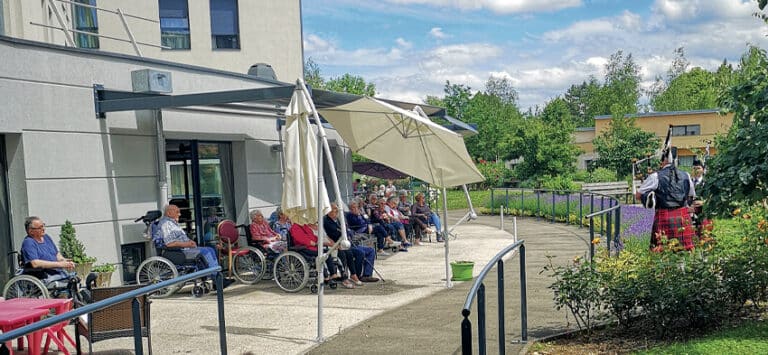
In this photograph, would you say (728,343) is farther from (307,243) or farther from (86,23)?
(86,23)

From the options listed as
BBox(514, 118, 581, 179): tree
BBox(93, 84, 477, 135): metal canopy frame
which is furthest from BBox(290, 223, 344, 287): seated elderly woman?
BBox(514, 118, 581, 179): tree

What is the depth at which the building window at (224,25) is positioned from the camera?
20156mm

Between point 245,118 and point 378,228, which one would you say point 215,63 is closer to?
point 245,118

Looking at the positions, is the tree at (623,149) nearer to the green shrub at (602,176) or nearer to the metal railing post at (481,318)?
the green shrub at (602,176)

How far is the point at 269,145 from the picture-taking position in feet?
45.8

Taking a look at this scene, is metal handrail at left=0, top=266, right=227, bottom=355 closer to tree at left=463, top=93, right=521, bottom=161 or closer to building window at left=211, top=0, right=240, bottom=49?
building window at left=211, top=0, right=240, bottom=49

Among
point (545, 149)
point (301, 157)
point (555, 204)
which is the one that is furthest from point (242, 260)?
point (545, 149)

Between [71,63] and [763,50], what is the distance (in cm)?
889

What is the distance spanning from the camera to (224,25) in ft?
66.7

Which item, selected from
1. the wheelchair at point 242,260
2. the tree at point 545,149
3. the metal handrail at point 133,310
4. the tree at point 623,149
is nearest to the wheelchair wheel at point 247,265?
the wheelchair at point 242,260

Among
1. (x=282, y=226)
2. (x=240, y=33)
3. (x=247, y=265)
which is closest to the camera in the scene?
(x=247, y=265)

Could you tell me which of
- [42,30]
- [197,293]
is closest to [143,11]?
[42,30]

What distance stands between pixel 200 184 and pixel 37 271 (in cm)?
447

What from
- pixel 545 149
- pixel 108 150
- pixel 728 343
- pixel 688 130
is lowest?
pixel 728 343
